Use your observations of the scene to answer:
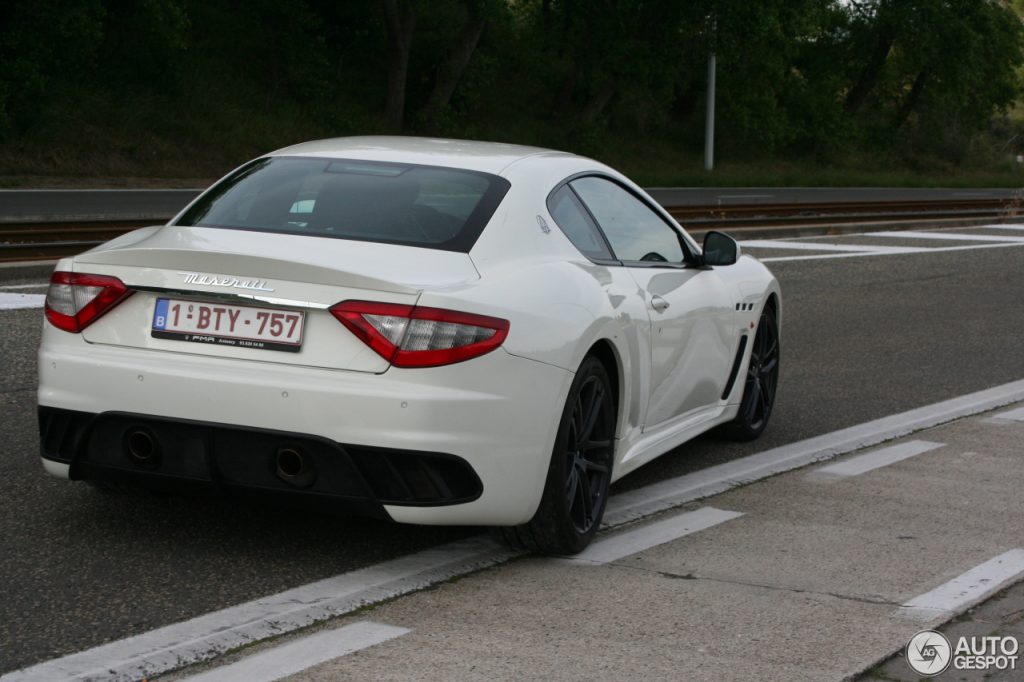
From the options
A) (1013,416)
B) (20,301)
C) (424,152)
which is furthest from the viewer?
(20,301)

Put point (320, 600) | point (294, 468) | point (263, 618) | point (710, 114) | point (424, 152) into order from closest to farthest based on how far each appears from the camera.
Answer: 1. point (263, 618)
2. point (320, 600)
3. point (294, 468)
4. point (424, 152)
5. point (710, 114)

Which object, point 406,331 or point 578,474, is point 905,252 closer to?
point 578,474

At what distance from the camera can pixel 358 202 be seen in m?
5.17

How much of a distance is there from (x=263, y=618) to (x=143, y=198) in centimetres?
2326

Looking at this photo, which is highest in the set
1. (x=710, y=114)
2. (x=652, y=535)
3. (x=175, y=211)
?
(x=652, y=535)

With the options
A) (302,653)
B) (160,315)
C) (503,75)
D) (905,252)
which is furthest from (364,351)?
(503,75)

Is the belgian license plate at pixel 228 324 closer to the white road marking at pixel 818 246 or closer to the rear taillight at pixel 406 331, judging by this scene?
the rear taillight at pixel 406 331

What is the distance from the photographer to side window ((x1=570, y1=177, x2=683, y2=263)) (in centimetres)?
579

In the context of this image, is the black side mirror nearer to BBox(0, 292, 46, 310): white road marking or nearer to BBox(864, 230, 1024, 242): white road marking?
BBox(0, 292, 46, 310): white road marking

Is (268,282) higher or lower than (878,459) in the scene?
higher

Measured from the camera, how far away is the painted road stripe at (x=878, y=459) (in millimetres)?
6703

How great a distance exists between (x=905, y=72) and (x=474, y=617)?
63.2 meters

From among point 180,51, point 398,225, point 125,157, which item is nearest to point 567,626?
point 398,225

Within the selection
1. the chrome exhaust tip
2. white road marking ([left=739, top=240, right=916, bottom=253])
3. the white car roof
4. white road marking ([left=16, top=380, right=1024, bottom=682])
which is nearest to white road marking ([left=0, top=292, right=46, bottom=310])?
the white car roof
